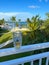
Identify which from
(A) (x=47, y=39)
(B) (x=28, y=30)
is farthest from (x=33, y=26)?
(A) (x=47, y=39)

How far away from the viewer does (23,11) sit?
32469 mm

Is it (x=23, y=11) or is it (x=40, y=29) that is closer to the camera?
(x=40, y=29)

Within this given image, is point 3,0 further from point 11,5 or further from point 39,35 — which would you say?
point 39,35

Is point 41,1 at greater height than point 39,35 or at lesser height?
greater

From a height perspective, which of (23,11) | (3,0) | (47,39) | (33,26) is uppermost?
(3,0)

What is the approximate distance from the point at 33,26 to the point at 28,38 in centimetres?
117

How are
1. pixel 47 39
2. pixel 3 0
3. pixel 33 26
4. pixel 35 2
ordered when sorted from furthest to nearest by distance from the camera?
1. pixel 3 0
2. pixel 35 2
3. pixel 33 26
4. pixel 47 39

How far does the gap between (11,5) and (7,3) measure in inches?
67.6

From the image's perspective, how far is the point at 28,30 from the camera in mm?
12703

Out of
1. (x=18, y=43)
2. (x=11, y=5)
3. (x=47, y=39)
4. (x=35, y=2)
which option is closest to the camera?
(x=18, y=43)

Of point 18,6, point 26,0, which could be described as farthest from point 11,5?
point 26,0

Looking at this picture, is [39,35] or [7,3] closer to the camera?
[39,35]

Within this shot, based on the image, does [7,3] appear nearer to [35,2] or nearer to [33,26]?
[35,2]

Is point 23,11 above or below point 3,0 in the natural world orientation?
below
